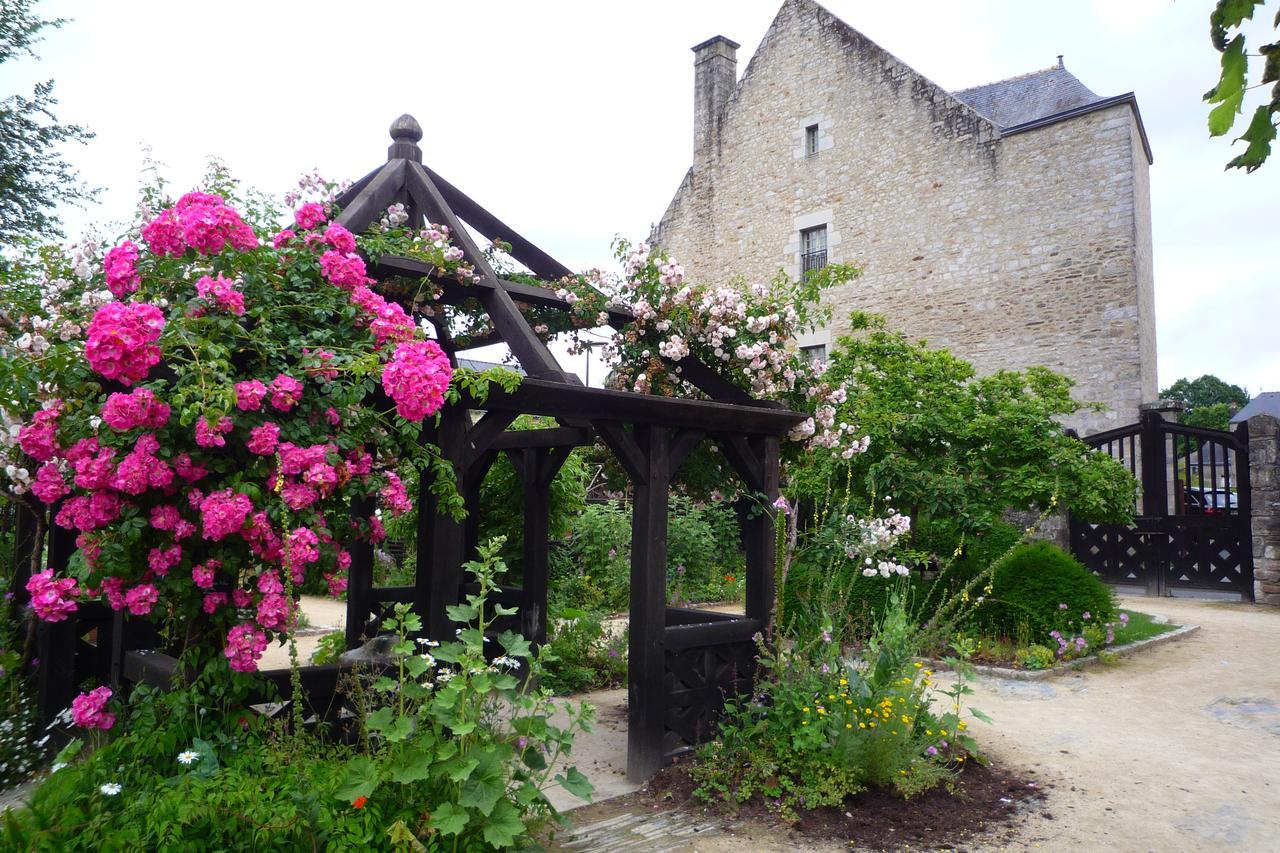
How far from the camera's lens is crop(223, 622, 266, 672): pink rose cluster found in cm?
315

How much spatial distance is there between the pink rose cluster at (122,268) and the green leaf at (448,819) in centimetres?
239

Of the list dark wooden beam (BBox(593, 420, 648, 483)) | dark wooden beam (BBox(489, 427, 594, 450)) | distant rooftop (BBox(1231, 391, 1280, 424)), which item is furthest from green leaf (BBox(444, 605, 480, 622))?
distant rooftop (BBox(1231, 391, 1280, 424))

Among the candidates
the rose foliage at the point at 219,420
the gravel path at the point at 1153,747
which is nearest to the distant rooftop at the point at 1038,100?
the gravel path at the point at 1153,747

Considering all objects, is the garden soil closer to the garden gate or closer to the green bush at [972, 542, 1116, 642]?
the green bush at [972, 542, 1116, 642]

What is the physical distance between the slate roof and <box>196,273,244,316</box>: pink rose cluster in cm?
1392

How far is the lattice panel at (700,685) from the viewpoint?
175 inches

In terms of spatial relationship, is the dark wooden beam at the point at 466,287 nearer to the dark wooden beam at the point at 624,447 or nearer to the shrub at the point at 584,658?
the dark wooden beam at the point at 624,447

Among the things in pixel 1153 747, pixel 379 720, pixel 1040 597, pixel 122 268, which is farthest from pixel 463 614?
pixel 1040 597

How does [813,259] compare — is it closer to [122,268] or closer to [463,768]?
[122,268]

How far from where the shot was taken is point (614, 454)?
4754mm

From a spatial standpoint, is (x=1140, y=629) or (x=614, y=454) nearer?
(x=614, y=454)

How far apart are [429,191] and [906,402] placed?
19.3 ft

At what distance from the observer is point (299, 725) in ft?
10.6

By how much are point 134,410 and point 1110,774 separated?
5.05 m
